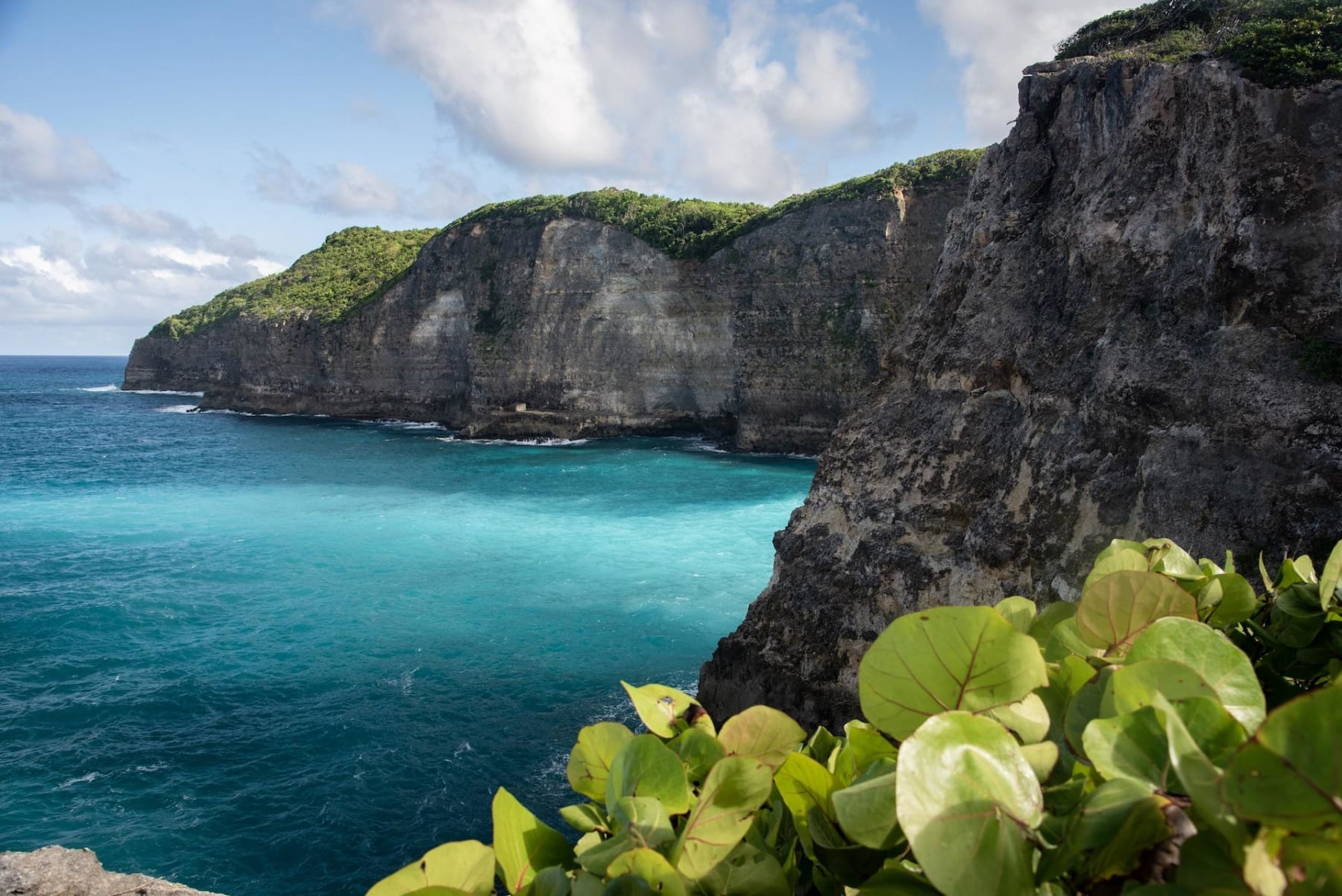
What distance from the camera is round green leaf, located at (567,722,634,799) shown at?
2.02 meters

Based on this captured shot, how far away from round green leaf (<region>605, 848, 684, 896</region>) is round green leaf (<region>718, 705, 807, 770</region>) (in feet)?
1.34

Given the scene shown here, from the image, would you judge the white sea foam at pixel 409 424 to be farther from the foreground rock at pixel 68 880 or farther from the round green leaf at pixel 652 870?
the round green leaf at pixel 652 870

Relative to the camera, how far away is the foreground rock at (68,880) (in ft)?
17.6

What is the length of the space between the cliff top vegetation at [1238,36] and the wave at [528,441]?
126 ft

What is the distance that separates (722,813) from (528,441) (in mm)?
48989

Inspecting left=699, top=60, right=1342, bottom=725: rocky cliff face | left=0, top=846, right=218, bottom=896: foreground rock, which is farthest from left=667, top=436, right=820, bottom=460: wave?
left=0, top=846, right=218, bottom=896: foreground rock

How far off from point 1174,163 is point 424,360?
53628 millimetres

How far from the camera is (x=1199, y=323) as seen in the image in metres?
7.83

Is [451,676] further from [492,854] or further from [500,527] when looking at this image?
[492,854]

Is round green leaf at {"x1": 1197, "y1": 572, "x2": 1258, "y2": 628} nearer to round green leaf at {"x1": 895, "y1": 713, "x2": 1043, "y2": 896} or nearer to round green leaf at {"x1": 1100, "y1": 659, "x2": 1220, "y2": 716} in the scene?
round green leaf at {"x1": 1100, "y1": 659, "x2": 1220, "y2": 716}

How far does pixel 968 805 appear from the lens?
128 centimetres

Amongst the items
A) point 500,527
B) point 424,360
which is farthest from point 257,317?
point 500,527

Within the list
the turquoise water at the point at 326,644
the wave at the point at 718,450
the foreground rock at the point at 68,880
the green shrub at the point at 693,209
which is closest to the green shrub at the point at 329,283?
the green shrub at the point at 693,209

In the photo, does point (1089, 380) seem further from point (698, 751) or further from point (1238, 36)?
point (698, 751)
